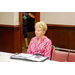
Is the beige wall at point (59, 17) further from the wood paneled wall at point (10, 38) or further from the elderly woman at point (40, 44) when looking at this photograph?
the elderly woman at point (40, 44)

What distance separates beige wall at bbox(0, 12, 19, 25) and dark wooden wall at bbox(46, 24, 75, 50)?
100cm

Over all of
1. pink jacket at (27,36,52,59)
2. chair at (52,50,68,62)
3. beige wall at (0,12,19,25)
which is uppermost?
beige wall at (0,12,19,25)

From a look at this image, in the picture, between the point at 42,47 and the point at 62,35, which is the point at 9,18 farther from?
the point at 42,47

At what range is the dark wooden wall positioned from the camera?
190 inches

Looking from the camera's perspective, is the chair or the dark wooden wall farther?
the dark wooden wall

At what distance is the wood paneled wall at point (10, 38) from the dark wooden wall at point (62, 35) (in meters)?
0.98

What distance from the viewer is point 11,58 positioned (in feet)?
7.80

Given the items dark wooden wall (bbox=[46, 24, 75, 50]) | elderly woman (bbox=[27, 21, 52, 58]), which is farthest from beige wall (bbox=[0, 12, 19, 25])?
elderly woman (bbox=[27, 21, 52, 58])

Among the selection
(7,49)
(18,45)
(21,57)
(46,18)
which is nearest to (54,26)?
(46,18)

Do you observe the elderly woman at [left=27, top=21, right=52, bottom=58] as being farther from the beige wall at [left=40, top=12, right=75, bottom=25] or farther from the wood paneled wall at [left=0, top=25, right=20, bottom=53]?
the wood paneled wall at [left=0, top=25, right=20, bottom=53]

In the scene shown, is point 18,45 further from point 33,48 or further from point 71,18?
point 33,48

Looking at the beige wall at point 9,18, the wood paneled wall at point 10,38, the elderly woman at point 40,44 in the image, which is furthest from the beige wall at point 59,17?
the elderly woman at point 40,44

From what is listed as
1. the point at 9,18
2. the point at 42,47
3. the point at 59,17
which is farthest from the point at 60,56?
the point at 9,18
